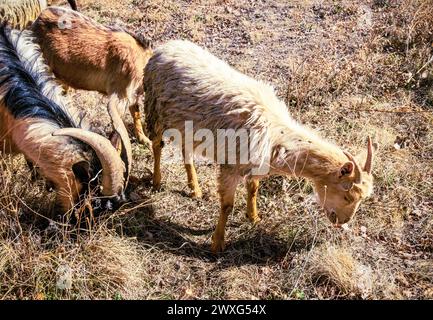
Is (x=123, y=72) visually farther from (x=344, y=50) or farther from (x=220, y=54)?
(x=344, y=50)

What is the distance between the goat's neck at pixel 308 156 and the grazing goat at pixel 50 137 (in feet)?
5.23

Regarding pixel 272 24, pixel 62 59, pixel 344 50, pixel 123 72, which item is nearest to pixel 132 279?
pixel 123 72

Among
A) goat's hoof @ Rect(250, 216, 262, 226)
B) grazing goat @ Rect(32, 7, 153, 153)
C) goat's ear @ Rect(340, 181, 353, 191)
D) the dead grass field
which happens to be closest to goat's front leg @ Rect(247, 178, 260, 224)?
goat's hoof @ Rect(250, 216, 262, 226)

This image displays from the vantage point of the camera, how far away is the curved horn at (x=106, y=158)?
169 inches

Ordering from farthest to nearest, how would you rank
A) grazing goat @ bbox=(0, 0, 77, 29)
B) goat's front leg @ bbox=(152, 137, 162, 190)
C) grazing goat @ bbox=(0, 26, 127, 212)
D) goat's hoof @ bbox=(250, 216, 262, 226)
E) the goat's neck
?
grazing goat @ bbox=(0, 0, 77, 29) → goat's front leg @ bbox=(152, 137, 162, 190) → goat's hoof @ bbox=(250, 216, 262, 226) → the goat's neck → grazing goat @ bbox=(0, 26, 127, 212)

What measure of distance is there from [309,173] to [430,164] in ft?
8.95

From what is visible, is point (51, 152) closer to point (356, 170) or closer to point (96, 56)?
point (96, 56)

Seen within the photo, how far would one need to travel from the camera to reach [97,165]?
457 cm

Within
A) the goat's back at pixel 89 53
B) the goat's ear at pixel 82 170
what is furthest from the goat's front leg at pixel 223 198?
the goat's back at pixel 89 53

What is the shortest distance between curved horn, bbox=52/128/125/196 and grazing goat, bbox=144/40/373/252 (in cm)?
102

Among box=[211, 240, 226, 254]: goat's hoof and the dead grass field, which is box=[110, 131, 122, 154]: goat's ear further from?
box=[211, 240, 226, 254]: goat's hoof

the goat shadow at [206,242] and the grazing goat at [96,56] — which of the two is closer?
the goat shadow at [206,242]

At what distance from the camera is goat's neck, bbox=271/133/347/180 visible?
4707mm

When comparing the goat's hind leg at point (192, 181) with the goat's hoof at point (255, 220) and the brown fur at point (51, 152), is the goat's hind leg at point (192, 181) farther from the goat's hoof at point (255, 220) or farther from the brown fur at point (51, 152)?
the brown fur at point (51, 152)
